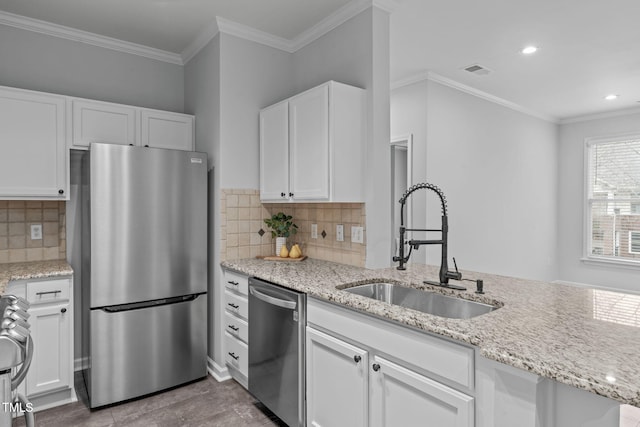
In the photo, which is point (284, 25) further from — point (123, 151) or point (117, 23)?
point (123, 151)

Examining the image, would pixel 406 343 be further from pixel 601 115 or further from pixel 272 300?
pixel 601 115

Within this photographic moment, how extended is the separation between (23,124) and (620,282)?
7225 mm

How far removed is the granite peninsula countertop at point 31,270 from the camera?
2402 millimetres

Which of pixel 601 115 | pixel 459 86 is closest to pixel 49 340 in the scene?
pixel 459 86

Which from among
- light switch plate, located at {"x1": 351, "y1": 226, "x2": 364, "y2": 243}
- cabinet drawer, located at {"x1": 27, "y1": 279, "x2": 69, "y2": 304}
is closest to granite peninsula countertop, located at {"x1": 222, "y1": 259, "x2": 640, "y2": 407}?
light switch plate, located at {"x1": 351, "y1": 226, "x2": 364, "y2": 243}

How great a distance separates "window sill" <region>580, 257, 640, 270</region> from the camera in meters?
5.50

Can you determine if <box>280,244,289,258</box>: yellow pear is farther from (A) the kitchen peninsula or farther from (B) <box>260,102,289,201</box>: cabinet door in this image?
(A) the kitchen peninsula

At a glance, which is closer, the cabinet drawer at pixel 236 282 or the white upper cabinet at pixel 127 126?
the cabinet drawer at pixel 236 282

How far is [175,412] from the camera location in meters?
2.50

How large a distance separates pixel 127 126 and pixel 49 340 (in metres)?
1.62

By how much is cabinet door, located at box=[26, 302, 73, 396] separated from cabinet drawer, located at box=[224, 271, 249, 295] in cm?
104

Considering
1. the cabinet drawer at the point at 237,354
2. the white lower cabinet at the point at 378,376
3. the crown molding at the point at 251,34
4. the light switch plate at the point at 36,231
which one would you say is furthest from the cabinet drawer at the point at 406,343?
the light switch plate at the point at 36,231

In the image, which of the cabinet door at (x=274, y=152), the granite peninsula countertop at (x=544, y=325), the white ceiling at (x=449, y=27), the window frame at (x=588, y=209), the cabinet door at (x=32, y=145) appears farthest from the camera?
the window frame at (x=588, y=209)

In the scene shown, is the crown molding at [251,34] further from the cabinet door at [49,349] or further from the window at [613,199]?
the window at [613,199]
